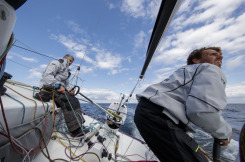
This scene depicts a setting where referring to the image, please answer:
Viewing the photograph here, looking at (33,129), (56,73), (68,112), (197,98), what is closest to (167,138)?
(197,98)

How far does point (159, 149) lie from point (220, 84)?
0.61 m

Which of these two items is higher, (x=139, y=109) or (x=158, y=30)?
(x=158, y=30)

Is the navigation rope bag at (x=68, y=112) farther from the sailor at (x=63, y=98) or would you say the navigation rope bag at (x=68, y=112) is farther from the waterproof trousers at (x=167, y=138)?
the waterproof trousers at (x=167, y=138)

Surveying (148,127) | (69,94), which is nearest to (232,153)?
(148,127)

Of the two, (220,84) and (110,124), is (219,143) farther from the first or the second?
(110,124)

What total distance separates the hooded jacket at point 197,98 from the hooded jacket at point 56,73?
1830 mm

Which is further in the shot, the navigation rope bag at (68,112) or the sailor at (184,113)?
the navigation rope bag at (68,112)

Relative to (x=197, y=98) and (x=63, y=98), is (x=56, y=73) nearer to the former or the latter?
(x=63, y=98)

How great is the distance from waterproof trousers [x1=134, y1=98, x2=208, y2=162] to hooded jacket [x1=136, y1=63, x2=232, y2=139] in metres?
0.06

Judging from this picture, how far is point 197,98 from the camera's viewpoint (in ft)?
2.19

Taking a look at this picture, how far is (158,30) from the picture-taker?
7.14 feet

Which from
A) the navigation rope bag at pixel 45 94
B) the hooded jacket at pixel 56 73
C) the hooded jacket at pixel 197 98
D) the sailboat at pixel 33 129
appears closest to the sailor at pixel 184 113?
the hooded jacket at pixel 197 98

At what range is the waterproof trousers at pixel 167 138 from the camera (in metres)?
0.67

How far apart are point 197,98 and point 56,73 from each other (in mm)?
2378
